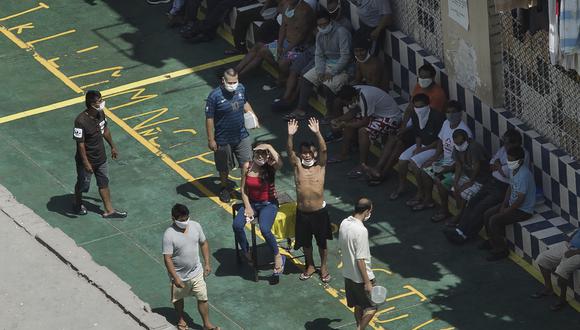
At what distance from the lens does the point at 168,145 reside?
24.4 metres

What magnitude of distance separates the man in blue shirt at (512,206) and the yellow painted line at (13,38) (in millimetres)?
9799

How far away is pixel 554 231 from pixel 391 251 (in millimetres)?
2039

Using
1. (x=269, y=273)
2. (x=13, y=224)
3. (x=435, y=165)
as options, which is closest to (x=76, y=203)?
(x=13, y=224)

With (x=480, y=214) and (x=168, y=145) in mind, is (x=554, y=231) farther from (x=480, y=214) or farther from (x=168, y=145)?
(x=168, y=145)

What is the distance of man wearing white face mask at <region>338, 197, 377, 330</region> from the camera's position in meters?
18.9

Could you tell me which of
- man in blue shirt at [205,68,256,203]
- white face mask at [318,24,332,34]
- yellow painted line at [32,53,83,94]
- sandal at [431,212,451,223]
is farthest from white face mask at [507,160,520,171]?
yellow painted line at [32,53,83,94]

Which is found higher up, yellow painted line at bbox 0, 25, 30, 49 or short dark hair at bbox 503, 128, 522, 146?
short dark hair at bbox 503, 128, 522, 146

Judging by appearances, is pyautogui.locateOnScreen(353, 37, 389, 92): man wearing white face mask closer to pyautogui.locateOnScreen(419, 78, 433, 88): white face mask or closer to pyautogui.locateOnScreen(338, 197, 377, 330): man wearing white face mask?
pyautogui.locateOnScreen(419, 78, 433, 88): white face mask

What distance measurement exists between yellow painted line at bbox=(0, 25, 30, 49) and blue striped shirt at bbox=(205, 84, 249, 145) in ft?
21.3

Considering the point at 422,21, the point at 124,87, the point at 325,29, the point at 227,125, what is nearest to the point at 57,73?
the point at 124,87

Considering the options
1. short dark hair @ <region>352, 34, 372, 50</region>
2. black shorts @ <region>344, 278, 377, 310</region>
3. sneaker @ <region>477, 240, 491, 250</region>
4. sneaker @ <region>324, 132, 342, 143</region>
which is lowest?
sneaker @ <region>477, 240, 491, 250</region>

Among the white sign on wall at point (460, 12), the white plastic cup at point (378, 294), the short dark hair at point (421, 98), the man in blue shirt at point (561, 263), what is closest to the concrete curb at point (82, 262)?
the white plastic cup at point (378, 294)

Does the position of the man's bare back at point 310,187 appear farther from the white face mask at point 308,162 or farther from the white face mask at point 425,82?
the white face mask at point 425,82

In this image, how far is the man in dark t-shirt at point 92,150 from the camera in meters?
21.9
